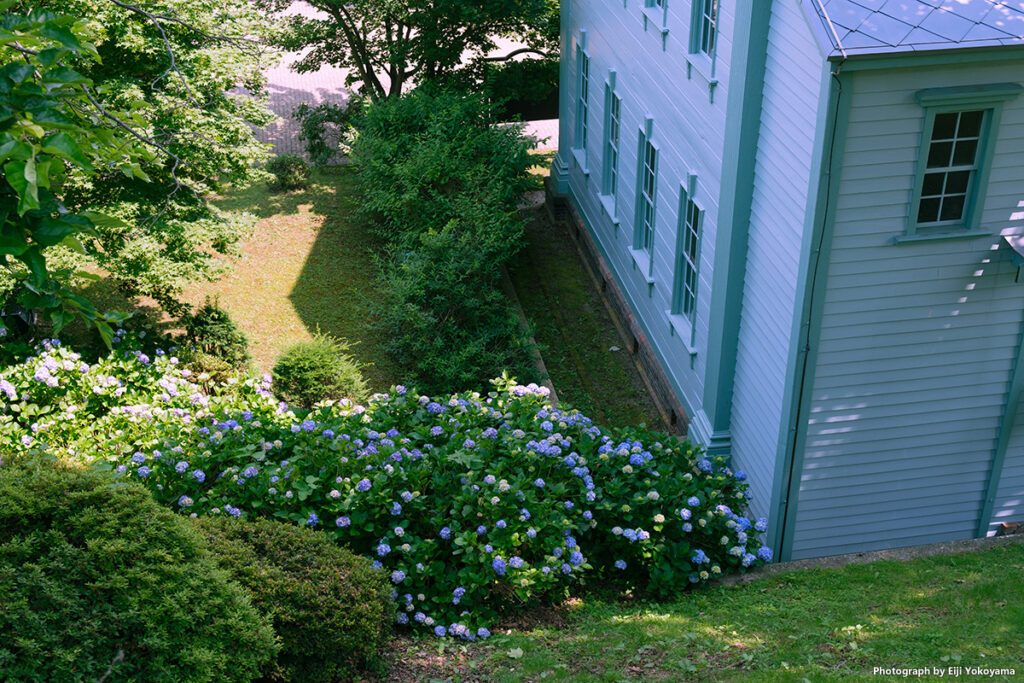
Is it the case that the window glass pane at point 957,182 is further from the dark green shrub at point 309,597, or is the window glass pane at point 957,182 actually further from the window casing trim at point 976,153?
the dark green shrub at point 309,597

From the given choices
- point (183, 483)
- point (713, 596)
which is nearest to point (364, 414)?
point (183, 483)

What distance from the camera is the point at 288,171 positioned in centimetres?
2027

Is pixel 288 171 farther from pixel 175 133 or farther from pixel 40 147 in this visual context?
pixel 40 147

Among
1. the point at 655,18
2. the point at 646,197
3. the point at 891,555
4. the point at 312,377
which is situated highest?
the point at 655,18

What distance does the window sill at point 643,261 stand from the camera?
45.4ft

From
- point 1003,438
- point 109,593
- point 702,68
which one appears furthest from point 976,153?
point 109,593

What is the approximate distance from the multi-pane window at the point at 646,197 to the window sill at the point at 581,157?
10.8 ft

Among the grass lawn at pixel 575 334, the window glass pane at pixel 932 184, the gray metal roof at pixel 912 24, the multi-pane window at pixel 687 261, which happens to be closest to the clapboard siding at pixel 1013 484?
the window glass pane at pixel 932 184

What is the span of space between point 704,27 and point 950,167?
3.86 m

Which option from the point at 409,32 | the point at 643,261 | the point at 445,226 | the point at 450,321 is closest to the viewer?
the point at 450,321

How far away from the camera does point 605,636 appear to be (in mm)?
7430

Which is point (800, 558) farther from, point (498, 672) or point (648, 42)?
point (648, 42)

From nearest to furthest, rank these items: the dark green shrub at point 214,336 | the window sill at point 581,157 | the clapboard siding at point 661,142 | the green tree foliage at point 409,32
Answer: the clapboard siding at point 661,142, the dark green shrub at point 214,336, the window sill at point 581,157, the green tree foliage at point 409,32

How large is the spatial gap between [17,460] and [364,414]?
11.5 ft
